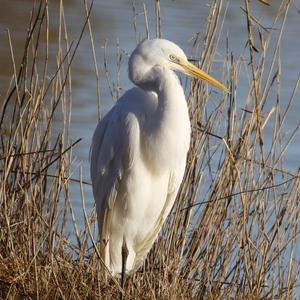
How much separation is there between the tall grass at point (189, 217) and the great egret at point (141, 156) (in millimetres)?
68

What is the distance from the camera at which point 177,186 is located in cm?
354

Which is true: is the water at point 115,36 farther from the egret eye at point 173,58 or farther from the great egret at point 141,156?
the egret eye at point 173,58

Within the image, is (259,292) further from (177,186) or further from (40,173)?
(40,173)

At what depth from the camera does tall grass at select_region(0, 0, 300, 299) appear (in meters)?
3.35

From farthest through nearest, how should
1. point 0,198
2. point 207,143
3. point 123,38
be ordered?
point 123,38
point 207,143
point 0,198

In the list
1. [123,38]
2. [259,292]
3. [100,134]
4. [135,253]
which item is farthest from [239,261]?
[123,38]

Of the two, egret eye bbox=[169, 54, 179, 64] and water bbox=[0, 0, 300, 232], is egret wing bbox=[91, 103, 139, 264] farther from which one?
water bbox=[0, 0, 300, 232]

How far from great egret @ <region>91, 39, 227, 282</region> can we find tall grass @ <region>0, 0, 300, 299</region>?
2.7 inches

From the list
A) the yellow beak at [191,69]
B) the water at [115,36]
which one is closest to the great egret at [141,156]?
the yellow beak at [191,69]

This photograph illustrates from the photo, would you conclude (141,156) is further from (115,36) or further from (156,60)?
(115,36)

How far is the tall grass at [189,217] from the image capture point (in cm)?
335

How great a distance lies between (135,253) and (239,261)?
14.2 inches

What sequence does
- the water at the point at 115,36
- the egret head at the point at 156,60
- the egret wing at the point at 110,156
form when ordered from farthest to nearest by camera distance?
the water at the point at 115,36 → the egret wing at the point at 110,156 → the egret head at the point at 156,60

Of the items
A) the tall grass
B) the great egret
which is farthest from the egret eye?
the tall grass
